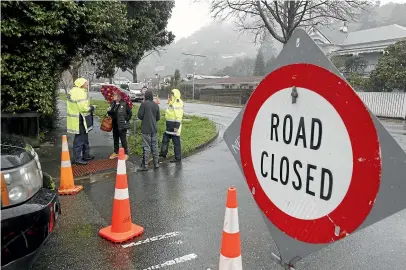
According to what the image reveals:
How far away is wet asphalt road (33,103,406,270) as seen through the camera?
3365mm

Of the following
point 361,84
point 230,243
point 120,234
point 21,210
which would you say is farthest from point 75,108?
point 361,84

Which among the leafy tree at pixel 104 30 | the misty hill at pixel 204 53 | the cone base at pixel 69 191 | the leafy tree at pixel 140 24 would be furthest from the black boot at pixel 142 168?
the misty hill at pixel 204 53

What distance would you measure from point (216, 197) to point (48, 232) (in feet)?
10.3

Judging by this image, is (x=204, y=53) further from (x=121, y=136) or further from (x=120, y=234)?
(x=120, y=234)

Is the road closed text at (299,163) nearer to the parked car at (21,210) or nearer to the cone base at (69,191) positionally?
the parked car at (21,210)

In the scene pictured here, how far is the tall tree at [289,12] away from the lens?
1756 cm

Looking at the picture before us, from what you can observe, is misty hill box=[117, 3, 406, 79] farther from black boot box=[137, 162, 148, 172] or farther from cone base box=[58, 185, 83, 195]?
cone base box=[58, 185, 83, 195]

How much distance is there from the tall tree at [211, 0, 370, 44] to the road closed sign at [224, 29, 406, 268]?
53.5ft

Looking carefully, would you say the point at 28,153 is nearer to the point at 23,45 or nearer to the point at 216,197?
the point at 216,197

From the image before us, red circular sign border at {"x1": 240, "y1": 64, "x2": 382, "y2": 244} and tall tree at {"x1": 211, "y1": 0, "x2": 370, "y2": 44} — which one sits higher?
tall tree at {"x1": 211, "y1": 0, "x2": 370, "y2": 44}

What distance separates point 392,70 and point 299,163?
2351 centimetres

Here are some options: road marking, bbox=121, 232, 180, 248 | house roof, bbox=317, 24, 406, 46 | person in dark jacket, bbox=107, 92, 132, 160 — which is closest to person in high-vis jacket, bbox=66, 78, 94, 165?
person in dark jacket, bbox=107, 92, 132, 160

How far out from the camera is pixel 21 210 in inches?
96.6

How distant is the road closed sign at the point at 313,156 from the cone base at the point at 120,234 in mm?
2547
